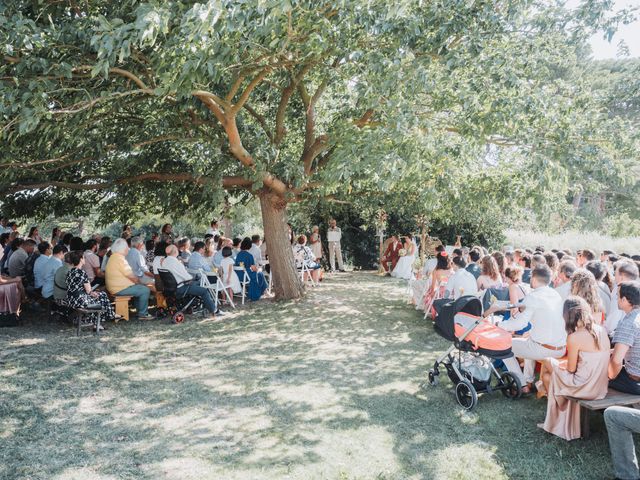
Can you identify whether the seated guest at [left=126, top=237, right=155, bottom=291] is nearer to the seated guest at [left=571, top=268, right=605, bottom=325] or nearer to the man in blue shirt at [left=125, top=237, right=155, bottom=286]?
the man in blue shirt at [left=125, top=237, right=155, bottom=286]

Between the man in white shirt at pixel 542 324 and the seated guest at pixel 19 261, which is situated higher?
the seated guest at pixel 19 261

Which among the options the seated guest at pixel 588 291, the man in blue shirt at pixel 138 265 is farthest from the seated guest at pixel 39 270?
the seated guest at pixel 588 291

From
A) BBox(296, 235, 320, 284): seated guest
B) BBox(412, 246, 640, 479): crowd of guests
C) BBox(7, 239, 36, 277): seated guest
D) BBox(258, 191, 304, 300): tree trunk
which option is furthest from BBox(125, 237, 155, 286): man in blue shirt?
BBox(412, 246, 640, 479): crowd of guests

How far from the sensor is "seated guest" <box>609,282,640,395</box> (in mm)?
4594

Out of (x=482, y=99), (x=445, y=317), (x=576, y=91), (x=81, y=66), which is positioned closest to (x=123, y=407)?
(x=445, y=317)

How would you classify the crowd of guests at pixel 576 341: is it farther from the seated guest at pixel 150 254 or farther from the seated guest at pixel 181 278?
the seated guest at pixel 150 254

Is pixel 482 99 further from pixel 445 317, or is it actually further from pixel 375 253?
pixel 375 253

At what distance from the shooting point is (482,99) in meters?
7.45

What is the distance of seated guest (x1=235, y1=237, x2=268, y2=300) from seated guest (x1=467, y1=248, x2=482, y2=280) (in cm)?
544

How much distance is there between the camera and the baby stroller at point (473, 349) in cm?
570

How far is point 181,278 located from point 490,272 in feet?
20.2

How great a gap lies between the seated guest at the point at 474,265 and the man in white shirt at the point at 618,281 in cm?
276

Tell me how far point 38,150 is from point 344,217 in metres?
14.2

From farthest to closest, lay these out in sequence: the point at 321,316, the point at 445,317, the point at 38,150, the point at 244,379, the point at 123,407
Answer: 1. the point at 321,316
2. the point at 38,150
3. the point at 244,379
4. the point at 445,317
5. the point at 123,407
